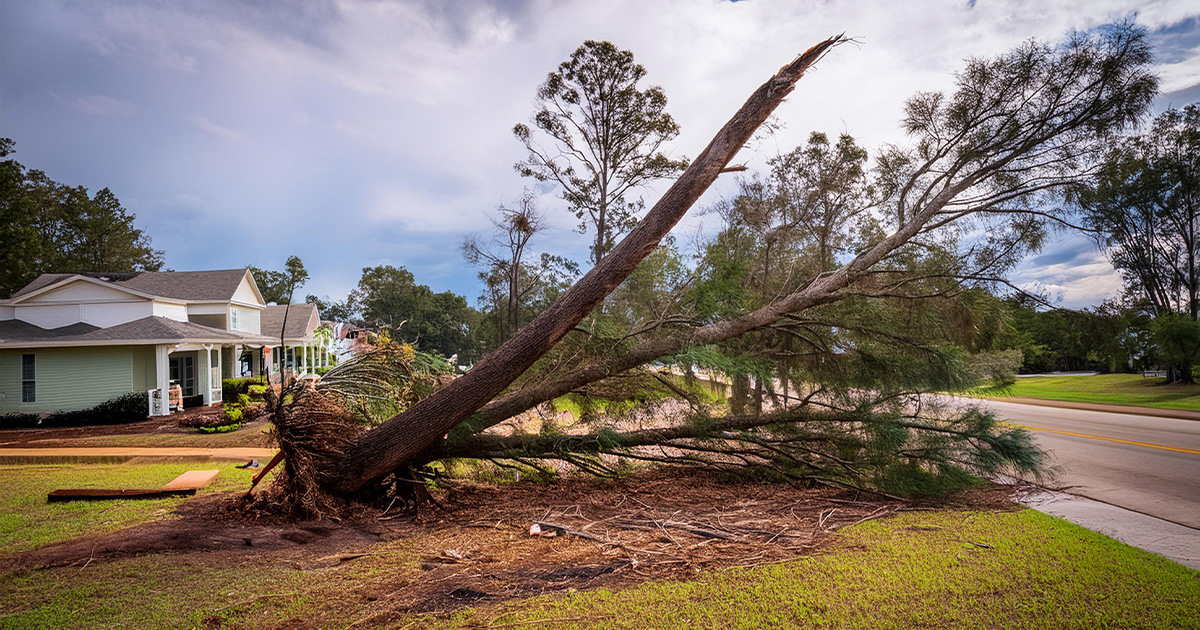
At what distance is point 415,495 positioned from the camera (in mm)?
6098

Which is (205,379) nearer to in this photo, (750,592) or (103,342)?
(103,342)

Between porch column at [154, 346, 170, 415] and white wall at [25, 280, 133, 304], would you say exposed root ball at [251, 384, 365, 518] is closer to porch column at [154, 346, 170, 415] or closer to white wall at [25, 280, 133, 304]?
porch column at [154, 346, 170, 415]

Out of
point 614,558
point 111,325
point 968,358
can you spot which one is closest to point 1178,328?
point 968,358

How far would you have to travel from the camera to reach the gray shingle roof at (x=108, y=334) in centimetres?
1738

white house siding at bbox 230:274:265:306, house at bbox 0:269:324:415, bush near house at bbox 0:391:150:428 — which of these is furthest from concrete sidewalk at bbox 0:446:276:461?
white house siding at bbox 230:274:265:306

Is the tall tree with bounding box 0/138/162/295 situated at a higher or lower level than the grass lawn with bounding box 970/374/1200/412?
higher

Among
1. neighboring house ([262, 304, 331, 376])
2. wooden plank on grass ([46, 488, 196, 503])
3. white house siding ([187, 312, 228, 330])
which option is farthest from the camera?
neighboring house ([262, 304, 331, 376])

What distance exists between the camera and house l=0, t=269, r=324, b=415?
17.6 m

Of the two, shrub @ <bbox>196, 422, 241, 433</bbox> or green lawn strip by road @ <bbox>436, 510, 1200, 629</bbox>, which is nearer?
green lawn strip by road @ <bbox>436, 510, 1200, 629</bbox>

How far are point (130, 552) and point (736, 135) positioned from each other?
19.9 ft

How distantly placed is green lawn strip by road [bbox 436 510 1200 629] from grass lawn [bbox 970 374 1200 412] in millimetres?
12581

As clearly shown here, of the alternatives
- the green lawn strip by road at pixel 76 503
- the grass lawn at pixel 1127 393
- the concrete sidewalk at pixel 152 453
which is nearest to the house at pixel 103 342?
the concrete sidewalk at pixel 152 453

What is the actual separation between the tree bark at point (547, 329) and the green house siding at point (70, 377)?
17.4 meters

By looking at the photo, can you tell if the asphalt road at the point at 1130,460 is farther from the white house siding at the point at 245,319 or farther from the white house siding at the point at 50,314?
the white house siding at the point at 245,319
